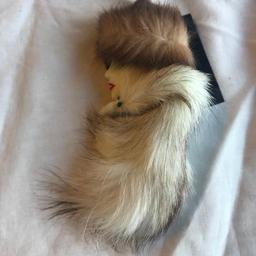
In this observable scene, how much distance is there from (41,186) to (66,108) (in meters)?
0.11

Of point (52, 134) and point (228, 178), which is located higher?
point (52, 134)

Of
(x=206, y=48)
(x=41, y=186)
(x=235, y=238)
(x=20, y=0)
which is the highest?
(x=20, y=0)

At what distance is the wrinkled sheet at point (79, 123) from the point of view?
56 centimetres

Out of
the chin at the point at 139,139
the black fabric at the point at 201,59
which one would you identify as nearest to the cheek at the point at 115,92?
the chin at the point at 139,139

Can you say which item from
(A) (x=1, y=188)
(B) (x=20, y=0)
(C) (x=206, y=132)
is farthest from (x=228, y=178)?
(B) (x=20, y=0)

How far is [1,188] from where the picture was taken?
58 centimetres

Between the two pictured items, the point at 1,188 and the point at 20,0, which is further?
the point at 20,0

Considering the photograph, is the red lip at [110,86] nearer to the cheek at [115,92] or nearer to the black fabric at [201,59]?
the cheek at [115,92]

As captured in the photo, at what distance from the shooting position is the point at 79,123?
2.00 feet

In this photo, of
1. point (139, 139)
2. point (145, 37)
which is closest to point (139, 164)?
point (139, 139)

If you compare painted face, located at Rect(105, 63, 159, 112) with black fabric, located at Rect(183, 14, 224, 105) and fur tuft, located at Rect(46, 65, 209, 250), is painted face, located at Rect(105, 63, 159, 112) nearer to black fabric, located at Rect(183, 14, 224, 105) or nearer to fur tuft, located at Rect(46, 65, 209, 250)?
fur tuft, located at Rect(46, 65, 209, 250)

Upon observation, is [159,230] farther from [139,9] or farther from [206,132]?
[139,9]

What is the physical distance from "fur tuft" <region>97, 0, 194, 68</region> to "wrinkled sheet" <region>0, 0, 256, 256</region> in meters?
0.06

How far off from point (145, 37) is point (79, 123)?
146mm
